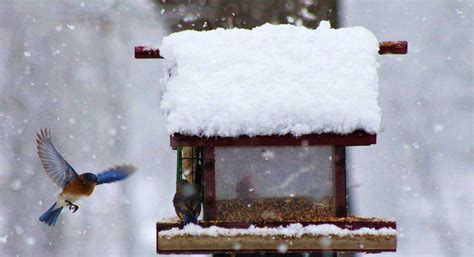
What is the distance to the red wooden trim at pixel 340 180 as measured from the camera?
415cm

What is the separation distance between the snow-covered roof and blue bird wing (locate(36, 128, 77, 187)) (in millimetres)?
744

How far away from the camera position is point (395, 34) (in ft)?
26.6

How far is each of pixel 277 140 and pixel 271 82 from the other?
11.3 inches

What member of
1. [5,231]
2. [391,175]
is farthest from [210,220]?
[5,231]

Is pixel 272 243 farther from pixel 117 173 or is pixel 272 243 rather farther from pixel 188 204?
pixel 117 173

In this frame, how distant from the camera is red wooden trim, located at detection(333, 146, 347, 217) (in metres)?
4.15

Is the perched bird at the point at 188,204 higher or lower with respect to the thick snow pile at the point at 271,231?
higher

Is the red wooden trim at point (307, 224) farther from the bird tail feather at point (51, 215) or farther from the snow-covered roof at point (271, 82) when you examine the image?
the bird tail feather at point (51, 215)

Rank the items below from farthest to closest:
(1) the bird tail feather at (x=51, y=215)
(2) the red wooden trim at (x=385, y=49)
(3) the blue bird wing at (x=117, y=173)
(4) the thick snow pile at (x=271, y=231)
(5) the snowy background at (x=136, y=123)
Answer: (5) the snowy background at (x=136, y=123) → (1) the bird tail feather at (x=51, y=215) → (3) the blue bird wing at (x=117, y=173) → (2) the red wooden trim at (x=385, y=49) → (4) the thick snow pile at (x=271, y=231)

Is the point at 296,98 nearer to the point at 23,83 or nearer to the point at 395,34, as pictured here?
the point at 395,34

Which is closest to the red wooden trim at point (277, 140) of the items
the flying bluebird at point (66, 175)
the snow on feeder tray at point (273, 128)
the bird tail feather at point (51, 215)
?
the snow on feeder tray at point (273, 128)

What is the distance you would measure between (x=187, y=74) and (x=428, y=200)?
170 inches

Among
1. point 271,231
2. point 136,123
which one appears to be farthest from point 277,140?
point 136,123

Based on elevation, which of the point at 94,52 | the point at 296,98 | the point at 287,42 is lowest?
the point at 296,98
